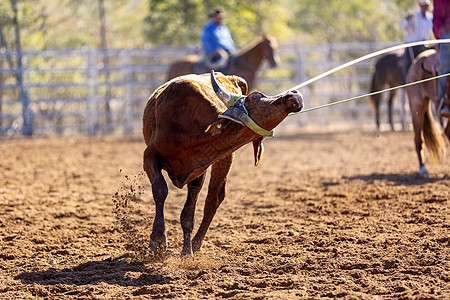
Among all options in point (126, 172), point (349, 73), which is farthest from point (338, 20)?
point (126, 172)

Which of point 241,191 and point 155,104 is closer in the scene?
point 155,104

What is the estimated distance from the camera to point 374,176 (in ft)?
28.8

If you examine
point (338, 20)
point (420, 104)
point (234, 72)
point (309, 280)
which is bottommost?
point (309, 280)

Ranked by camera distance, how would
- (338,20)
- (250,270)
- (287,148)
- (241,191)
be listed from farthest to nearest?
(338,20), (287,148), (241,191), (250,270)

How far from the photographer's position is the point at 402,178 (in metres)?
8.38

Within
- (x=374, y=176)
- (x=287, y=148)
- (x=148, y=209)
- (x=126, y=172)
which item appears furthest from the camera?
(x=287, y=148)

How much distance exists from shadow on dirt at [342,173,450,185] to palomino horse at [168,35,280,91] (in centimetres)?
600

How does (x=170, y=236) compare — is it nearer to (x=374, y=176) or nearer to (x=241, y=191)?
(x=241, y=191)

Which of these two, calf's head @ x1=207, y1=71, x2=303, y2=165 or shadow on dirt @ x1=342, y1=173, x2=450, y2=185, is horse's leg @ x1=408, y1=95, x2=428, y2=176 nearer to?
shadow on dirt @ x1=342, y1=173, x2=450, y2=185

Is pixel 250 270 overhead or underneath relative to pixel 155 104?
underneath

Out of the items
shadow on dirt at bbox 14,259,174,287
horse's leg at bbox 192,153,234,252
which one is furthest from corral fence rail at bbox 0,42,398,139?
shadow on dirt at bbox 14,259,174,287

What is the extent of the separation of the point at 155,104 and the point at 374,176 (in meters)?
4.77

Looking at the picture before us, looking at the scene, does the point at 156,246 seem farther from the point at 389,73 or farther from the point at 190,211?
the point at 389,73

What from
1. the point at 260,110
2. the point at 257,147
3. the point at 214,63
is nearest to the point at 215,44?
the point at 214,63
